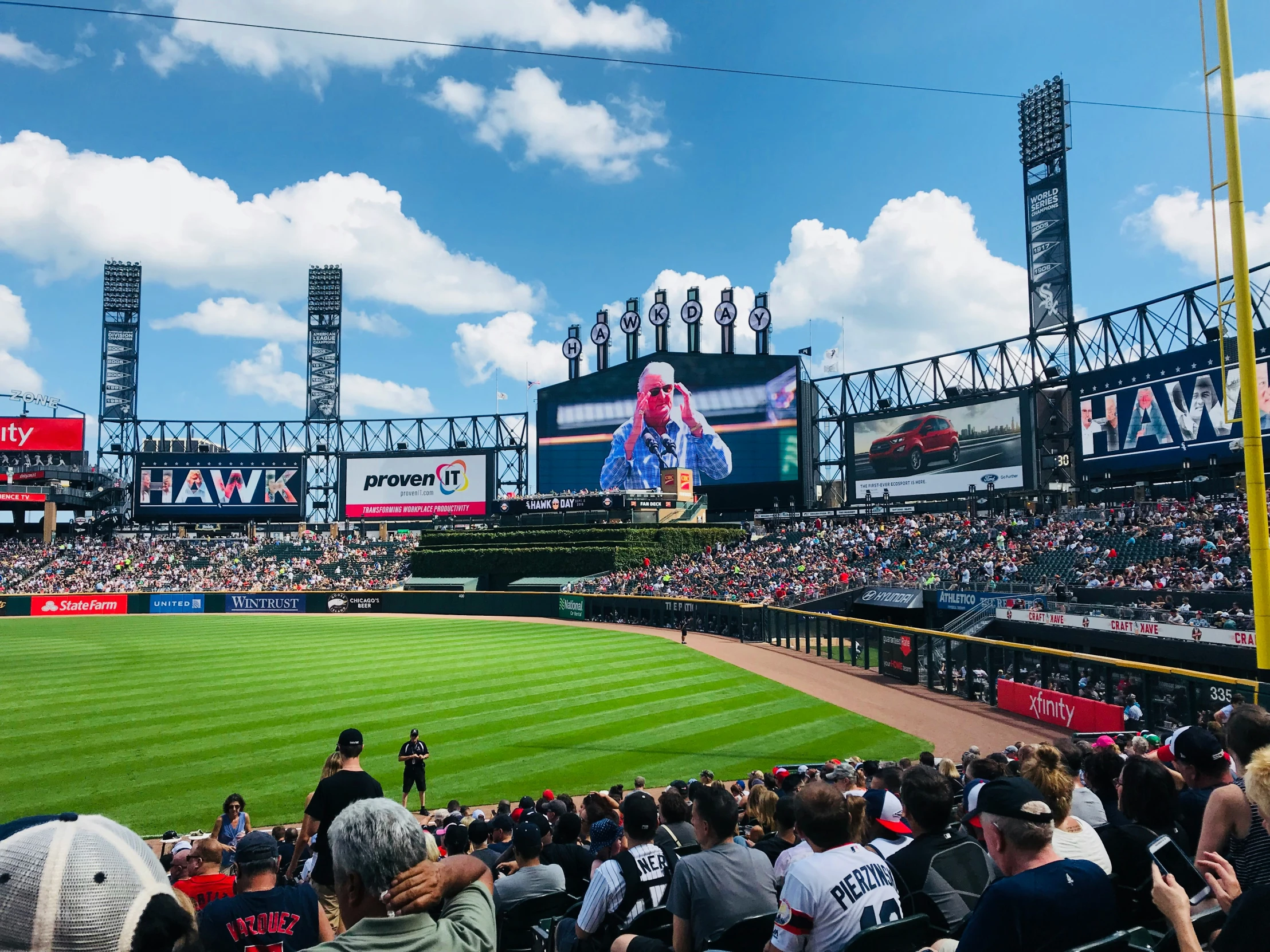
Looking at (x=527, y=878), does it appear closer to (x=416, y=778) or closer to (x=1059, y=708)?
(x=416, y=778)

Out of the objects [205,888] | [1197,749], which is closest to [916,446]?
[1197,749]

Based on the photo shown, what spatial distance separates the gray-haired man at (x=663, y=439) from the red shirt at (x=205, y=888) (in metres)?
60.3

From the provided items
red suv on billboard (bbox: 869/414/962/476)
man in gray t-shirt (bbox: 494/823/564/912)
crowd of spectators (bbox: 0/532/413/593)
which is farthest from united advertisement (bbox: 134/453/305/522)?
man in gray t-shirt (bbox: 494/823/564/912)

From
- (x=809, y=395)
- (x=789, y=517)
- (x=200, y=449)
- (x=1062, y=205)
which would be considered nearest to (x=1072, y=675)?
(x=1062, y=205)

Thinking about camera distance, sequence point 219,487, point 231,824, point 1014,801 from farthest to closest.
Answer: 1. point 219,487
2. point 231,824
3. point 1014,801

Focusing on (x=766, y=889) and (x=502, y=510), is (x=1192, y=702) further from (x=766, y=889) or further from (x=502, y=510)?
(x=502, y=510)

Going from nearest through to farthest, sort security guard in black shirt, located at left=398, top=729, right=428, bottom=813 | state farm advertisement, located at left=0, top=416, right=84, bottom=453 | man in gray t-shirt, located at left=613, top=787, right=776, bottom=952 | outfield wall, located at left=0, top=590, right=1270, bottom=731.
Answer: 1. man in gray t-shirt, located at left=613, top=787, right=776, bottom=952
2. security guard in black shirt, located at left=398, top=729, right=428, bottom=813
3. outfield wall, located at left=0, top=590, right=1270, bottom=731
4. state farm advertisement, located at left=0, top=416, right=84, bottom=453

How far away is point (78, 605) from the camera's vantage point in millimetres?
54406

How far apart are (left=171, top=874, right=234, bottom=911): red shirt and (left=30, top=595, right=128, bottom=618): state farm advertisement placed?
57.9 metres

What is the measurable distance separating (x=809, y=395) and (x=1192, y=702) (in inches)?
2134

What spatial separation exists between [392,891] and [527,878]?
2832 millimetres

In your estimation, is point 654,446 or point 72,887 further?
point 654,446

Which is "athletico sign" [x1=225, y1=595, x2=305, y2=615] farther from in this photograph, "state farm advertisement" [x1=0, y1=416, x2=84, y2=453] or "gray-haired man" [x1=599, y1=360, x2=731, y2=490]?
"state farm advertisement" [x1=0, y1=416, x2=84, y2=453]

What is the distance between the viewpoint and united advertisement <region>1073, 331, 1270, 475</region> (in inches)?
1437
